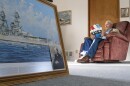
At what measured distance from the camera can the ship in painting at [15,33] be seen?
3.07ft

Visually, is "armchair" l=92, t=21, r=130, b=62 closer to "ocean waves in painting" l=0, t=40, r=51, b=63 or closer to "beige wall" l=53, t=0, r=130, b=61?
"beige wall" l=53, t=0, r=130, b=61

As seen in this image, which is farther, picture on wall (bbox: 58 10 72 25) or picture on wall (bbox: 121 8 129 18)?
picture on wall (bbox: 58 10 72 25)

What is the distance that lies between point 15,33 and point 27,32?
0.34ft

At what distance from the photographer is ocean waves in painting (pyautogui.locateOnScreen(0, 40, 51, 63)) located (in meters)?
0.91

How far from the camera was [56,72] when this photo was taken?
126 centimetres

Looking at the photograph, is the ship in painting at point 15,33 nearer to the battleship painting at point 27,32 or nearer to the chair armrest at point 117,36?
the battleship painting at point 27,32

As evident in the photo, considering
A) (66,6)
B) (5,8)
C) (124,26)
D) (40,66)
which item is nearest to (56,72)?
(40,66)

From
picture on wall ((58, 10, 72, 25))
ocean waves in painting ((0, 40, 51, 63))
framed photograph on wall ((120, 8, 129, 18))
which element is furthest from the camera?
picture on wall ((58, 10, 72, 25))

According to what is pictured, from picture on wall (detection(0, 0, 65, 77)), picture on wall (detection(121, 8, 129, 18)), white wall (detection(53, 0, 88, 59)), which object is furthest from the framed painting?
white wall (detection(53, 0, 88, 59))

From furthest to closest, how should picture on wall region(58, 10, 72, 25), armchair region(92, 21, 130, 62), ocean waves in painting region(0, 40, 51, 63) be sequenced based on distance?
1. picture on wall region(58, 10, 72, 25)
2. armchair region(92, 21, 130, 62)
3. ocean waves in painting region(0, 40, 51, 63)

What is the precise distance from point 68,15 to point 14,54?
5512 millimetres

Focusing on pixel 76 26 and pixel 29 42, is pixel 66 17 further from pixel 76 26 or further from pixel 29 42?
pixel 29 42

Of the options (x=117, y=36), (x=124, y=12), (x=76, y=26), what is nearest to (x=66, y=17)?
(x=76, y=26)

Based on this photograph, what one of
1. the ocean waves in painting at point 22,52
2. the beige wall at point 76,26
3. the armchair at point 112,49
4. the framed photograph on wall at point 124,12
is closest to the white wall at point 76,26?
the beige wall at point 76,26
